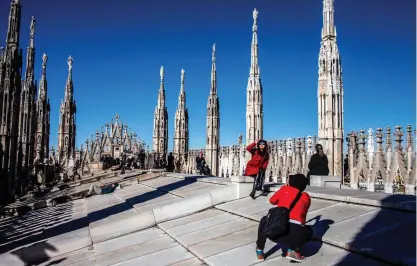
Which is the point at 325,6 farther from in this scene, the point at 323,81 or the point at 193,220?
the point at 193,220

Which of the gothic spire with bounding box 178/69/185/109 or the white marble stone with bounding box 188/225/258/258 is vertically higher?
the gothic spire with bounding box 178/69/185/109

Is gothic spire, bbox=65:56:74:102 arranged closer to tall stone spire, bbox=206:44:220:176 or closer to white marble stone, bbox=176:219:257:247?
tall stone spire, bbox=206:44:220:176

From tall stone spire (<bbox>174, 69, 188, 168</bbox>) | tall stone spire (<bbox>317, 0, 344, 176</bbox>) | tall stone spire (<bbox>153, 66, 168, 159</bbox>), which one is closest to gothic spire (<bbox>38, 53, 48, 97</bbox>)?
tall stone spire (<bbox>153, 66, 168, 159</bbox>)

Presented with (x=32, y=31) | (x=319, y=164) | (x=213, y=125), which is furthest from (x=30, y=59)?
(x=319, y=164)

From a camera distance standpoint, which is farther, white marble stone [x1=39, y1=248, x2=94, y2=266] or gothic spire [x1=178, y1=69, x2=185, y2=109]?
gothic spire [x1=178, y1=69, x2=185, y2=109]

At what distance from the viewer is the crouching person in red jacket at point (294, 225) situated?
181 inches

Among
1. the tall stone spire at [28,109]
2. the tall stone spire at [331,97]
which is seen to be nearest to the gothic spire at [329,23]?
the tall stone spire at [331,97]

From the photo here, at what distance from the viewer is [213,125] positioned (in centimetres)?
2734

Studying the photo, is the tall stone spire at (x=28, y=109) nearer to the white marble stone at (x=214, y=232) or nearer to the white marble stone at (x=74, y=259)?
the white marble stone at (x=74, y=259)

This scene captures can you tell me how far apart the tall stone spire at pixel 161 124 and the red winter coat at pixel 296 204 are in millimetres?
29943

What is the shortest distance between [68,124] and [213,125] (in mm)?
21827

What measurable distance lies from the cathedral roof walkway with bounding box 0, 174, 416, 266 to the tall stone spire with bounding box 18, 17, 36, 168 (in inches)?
797

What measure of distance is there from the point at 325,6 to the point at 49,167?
24869 mm

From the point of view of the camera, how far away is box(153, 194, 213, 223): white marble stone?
8094 mm
